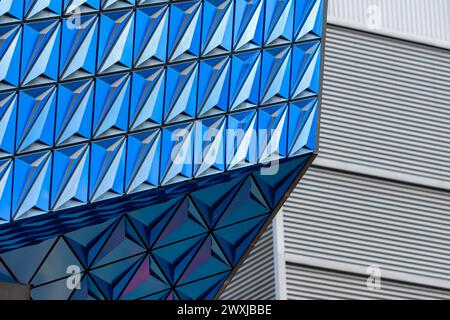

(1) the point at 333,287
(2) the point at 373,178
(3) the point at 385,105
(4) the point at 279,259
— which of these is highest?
(3) the point at 385,105

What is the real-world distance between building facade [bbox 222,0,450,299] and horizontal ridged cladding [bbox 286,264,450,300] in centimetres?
5

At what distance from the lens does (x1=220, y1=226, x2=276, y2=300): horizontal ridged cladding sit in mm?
44812

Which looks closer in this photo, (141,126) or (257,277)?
(141,126)

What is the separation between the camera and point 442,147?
166 feet

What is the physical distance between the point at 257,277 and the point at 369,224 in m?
5.77

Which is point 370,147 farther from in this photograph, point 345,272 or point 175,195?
point 175,195

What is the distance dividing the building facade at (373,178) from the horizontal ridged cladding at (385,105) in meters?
0.04

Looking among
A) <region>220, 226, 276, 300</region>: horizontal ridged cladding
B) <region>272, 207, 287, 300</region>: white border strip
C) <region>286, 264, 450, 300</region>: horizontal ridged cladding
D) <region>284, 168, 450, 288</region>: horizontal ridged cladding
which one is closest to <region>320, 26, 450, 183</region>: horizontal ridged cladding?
<region>284, 168, 450, 288</region>: horizontal ridged cladding

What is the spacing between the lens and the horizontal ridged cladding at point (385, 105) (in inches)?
1932

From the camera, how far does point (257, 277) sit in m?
45.4

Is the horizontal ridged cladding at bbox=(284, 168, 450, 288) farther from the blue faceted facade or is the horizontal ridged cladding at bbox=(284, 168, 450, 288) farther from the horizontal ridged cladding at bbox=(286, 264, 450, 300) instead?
the blue faceted facade

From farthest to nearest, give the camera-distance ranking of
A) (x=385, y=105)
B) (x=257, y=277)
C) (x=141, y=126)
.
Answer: (x=385, y=105) → (x=257, y=277) → (x=141, y=126)

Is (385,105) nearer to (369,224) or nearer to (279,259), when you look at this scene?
(369,224)

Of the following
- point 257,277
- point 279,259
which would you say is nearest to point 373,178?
point 279,259
